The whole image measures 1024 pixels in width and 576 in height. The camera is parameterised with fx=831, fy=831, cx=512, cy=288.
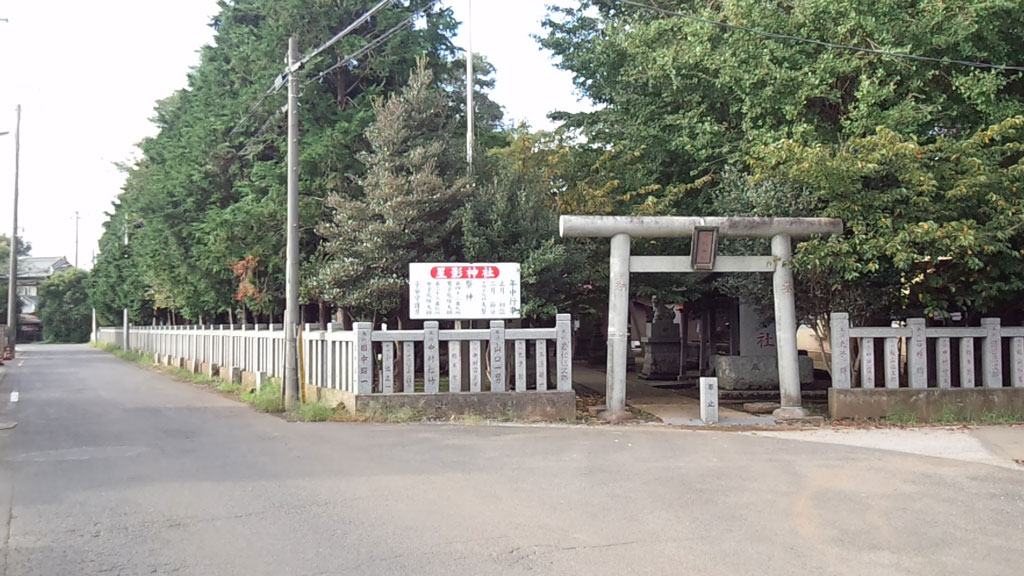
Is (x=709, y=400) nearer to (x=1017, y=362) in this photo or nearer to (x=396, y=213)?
(x=1017, y=362)

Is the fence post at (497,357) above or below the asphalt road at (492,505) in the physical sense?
above

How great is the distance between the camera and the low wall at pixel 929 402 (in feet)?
45.6

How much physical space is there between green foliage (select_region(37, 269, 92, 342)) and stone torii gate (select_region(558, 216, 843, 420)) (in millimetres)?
76313

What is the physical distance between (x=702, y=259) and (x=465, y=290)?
13.8 feet

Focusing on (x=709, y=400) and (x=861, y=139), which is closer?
(x=861, y=139)

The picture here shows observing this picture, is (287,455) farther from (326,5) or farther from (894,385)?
(326,5)

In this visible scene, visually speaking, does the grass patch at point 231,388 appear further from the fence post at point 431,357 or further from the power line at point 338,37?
the power line at point 338,37

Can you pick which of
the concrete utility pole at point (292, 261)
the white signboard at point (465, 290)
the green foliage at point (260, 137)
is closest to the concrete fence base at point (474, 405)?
the white signboard at point (465, 290)

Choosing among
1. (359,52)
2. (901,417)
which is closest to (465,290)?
(359,52)

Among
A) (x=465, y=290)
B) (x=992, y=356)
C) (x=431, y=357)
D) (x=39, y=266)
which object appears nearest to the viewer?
(x=992, y=356)

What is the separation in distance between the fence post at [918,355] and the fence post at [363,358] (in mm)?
9204

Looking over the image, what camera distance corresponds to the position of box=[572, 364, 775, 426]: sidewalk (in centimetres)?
1423

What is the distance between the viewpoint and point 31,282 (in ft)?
297

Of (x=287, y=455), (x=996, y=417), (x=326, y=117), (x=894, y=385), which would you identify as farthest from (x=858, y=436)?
(x=326, y=117)
